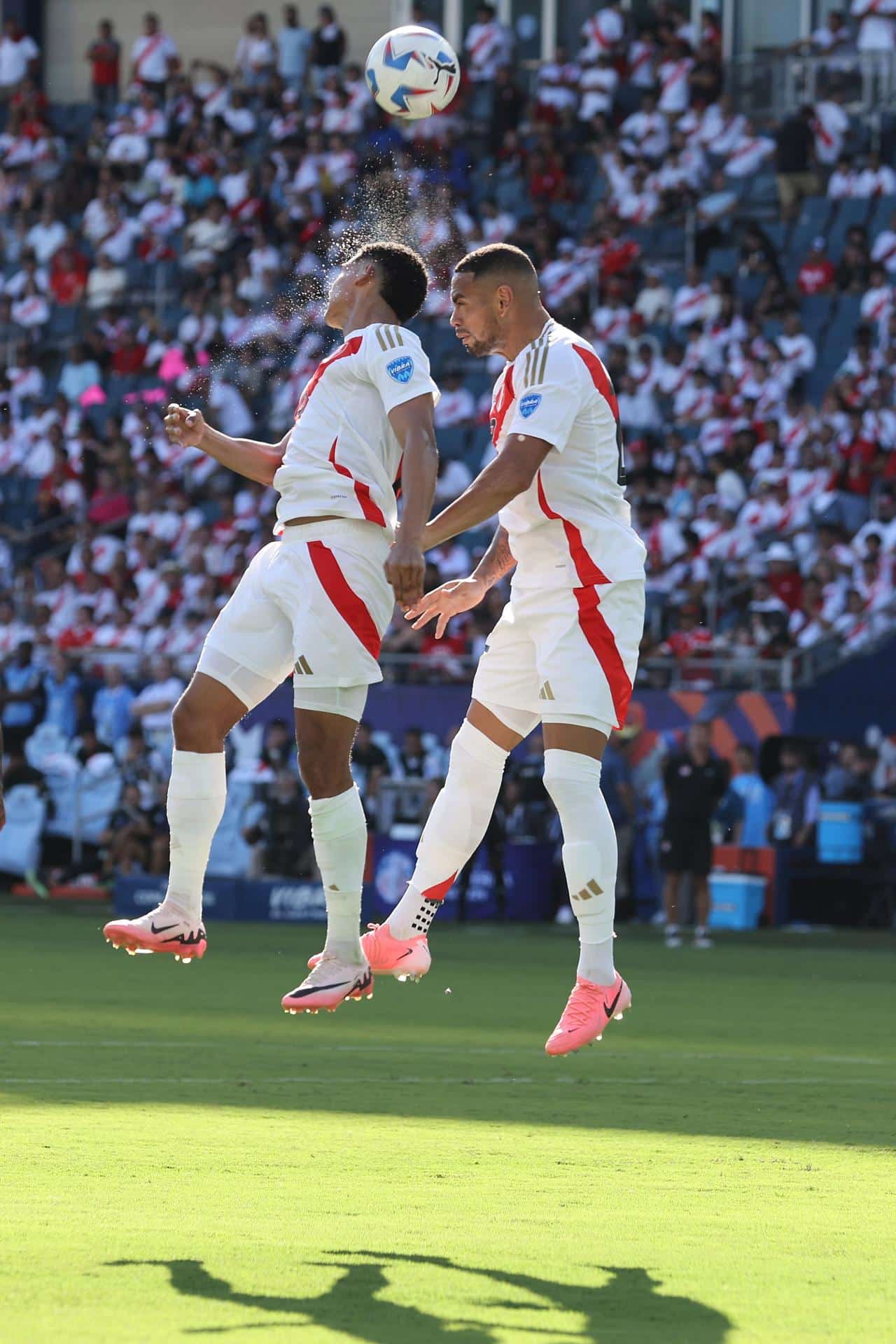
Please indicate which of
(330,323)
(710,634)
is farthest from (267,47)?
(330,323)

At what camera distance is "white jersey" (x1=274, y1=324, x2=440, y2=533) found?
23.3ft

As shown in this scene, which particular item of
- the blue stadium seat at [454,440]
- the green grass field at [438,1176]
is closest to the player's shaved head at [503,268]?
the green grass field at [438,1176]

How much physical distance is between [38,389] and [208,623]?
6.39 meters

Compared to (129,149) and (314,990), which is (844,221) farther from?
(314,990)

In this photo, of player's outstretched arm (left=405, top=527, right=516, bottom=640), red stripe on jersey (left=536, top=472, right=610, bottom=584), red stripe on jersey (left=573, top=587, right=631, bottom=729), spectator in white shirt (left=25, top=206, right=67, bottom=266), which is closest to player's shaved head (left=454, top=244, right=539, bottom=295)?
red stripe on jersey (left=536, top=472, right=610, bottom=584)

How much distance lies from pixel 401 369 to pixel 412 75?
7.14 ft

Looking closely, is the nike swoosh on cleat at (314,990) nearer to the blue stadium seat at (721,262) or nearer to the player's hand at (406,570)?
the player's hand at (406,570)

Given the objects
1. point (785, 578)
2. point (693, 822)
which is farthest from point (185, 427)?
point (785, 578)

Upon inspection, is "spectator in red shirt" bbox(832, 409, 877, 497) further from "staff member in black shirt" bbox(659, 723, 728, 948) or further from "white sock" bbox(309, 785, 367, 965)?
"white sock" bbox(309, 785, 367, 965)

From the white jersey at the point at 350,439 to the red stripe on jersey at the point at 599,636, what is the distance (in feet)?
2.24

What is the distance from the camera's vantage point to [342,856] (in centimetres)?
716

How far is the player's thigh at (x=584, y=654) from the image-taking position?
7148mm

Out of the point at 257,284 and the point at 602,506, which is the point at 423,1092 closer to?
the point at 602,506

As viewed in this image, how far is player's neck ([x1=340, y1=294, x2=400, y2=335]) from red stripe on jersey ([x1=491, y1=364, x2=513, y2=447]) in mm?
402
